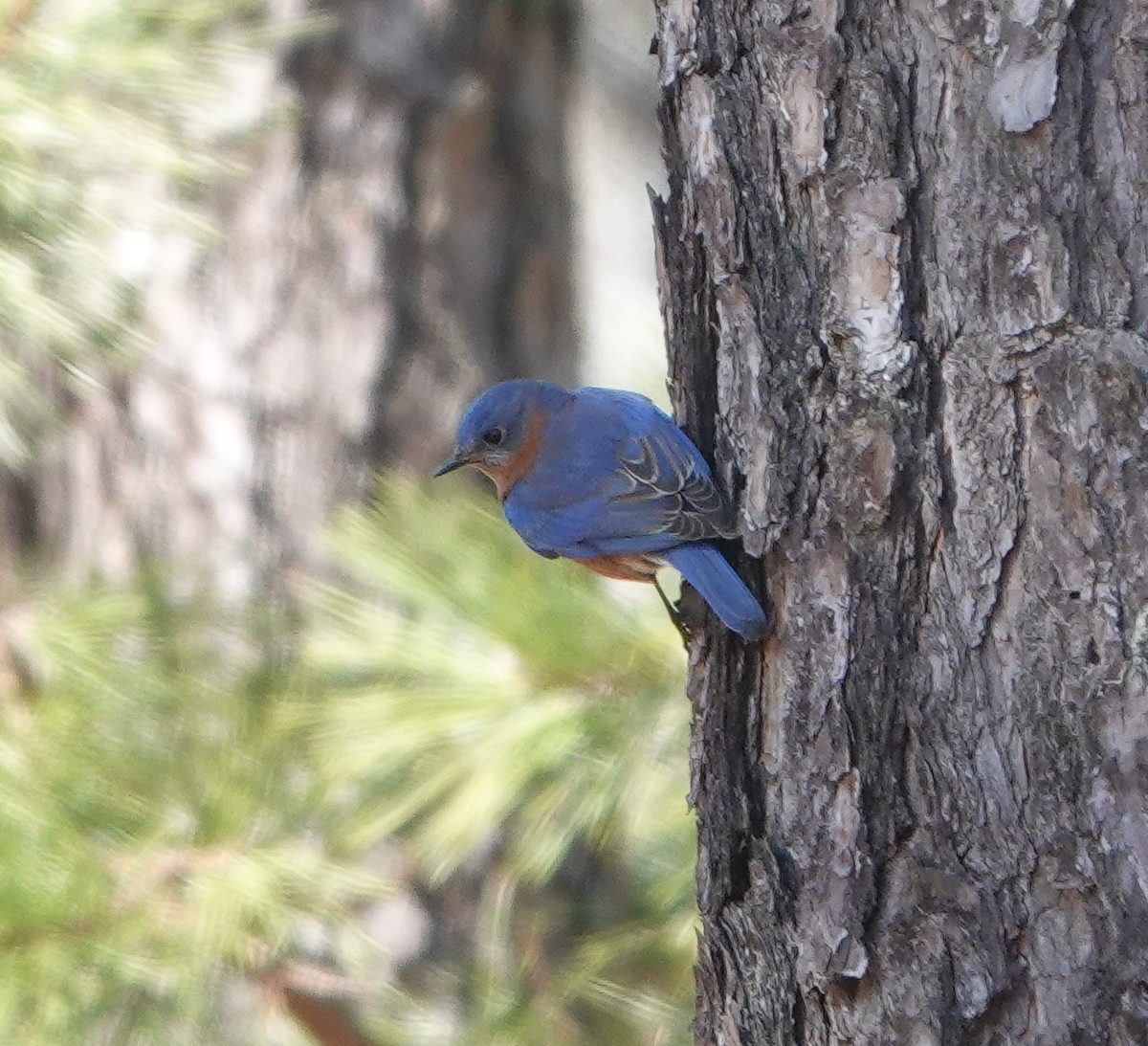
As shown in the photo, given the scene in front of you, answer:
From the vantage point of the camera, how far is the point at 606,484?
2357mm

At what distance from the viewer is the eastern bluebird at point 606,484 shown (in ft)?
6.01

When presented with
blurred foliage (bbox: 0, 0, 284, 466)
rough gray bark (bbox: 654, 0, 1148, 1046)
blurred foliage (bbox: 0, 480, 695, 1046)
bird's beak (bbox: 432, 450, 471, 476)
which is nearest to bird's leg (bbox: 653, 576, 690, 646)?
blurred foliage (bbox: 0, 480, 695, 1046)

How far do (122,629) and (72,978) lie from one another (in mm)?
620

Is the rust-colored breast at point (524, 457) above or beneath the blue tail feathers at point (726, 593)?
above

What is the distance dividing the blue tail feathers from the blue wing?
79 mm

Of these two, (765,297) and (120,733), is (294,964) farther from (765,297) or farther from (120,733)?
(765,297)

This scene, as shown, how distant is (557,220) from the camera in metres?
3.66

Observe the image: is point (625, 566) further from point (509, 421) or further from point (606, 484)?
point (509, 421)

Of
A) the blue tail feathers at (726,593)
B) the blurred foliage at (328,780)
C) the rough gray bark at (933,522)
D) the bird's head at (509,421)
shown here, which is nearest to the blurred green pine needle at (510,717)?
the blurred foliage at (328,780)

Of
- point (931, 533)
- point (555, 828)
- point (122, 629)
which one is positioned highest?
point (931, 533)

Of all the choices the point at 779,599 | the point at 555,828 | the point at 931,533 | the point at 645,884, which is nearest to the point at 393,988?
the point at 645,884

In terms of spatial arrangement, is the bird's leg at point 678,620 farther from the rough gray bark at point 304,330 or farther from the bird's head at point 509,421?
the rough gray bark at point 304,330

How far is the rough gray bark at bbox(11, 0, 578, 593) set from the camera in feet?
10.4

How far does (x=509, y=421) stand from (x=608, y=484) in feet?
1.05
